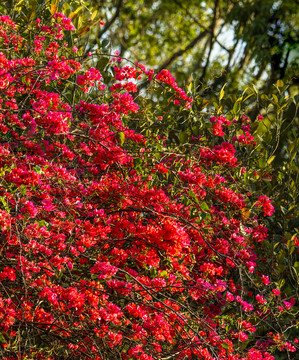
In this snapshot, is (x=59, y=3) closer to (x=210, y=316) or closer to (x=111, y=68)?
(x=111, y=68)

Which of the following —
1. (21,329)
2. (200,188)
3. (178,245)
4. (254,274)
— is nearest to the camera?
(21,329)

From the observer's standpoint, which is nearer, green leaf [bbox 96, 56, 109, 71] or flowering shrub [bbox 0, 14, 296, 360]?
flowering shrub [bbox 0, 14, 296, 360]

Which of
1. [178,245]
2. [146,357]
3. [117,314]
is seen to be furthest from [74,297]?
[178,245]

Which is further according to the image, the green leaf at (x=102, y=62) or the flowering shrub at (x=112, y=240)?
the green leaf at (x=102, y=62)

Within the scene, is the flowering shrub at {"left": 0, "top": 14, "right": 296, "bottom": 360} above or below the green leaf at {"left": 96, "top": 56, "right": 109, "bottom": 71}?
below

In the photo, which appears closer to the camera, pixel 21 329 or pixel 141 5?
pixel 21 329

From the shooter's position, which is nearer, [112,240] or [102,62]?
[112,240]

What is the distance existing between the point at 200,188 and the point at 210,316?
85cm

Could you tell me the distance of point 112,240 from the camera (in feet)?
8.79

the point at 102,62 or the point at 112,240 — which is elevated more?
the point at 102,62

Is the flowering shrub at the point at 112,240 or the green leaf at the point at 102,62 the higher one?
the green leaf at the point at 102,62

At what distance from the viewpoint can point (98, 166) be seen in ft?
10.7

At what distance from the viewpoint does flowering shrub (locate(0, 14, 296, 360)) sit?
2.35 m

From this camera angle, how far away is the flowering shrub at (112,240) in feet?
7.70
